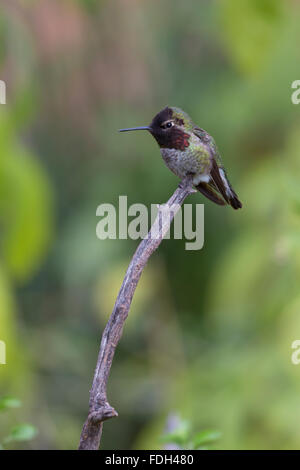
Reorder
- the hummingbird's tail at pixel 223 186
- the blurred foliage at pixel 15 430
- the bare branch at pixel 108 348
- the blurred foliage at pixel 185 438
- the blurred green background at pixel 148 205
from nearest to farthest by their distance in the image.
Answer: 1. the bare branch at pixel 108 348
2. the blurred foliage at pixel 15 430
3. the blurred foliage at pixel 185 438
4. the hummingbird's tail at pixel 223 186
5. the blurred green background at pixel 148 205

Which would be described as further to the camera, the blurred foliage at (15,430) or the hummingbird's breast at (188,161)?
the hummingbird's breast at (188,161)

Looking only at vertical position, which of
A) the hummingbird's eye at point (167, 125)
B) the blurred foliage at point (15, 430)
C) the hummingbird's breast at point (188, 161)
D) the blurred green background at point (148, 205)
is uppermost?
the blurred green background at point (148, 205)

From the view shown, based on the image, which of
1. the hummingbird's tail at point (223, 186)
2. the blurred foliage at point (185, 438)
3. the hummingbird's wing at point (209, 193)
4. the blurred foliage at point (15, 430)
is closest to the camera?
the blurred foliage at point (15, 430)

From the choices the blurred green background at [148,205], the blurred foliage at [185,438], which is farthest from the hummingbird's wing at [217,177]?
the blurred foliage at [185,438]

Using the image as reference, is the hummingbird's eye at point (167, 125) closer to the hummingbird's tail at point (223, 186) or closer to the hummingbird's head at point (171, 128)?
the hummingbird's head at point (171, 128)

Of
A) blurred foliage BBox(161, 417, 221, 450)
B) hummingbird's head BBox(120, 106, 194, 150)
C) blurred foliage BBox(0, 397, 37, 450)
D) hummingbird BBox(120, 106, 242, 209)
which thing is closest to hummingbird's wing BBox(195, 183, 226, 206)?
hummingbird BBox(120, 106, 242, 209)

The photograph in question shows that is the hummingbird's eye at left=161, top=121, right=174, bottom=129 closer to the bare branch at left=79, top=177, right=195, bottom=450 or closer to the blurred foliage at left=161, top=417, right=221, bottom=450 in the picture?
the bare branch at left=79, top=177, right=195, bottom=450

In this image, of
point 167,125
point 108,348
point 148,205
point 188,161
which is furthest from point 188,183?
point 148,205

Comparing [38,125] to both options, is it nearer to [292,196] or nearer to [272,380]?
[272,380]
